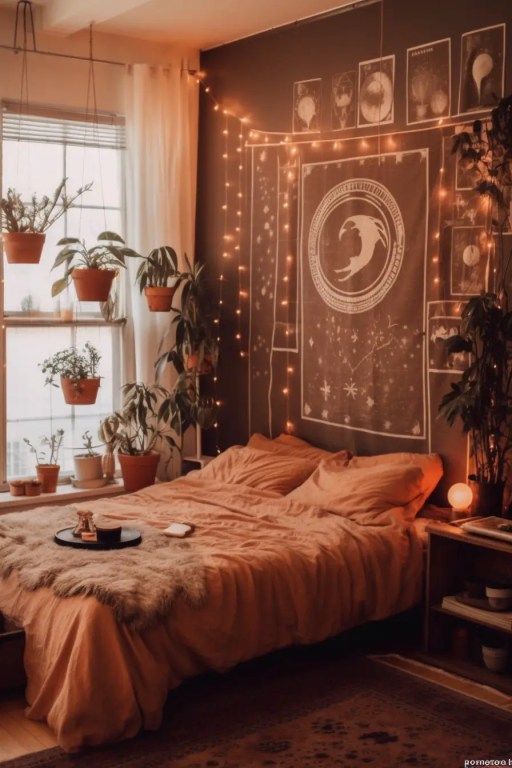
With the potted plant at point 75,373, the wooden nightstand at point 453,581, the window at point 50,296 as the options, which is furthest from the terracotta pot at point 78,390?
the wooden nightstand at point 453,581

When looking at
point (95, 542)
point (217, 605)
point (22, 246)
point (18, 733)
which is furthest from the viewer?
point (22, 246)

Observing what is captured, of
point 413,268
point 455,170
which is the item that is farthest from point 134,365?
point 455,170

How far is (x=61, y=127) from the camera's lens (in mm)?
5789

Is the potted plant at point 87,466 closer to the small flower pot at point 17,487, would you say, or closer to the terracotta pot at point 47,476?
the terracotta pot at point 47,476

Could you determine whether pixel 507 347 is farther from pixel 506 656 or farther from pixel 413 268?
pixel 506 656

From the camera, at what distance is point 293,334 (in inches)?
219

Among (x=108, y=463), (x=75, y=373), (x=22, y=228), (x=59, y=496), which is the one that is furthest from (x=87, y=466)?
(x=22, y=228)

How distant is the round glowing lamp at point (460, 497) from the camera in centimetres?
434

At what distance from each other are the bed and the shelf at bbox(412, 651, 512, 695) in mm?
250

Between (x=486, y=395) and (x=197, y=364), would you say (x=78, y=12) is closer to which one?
(x=197, y=364)

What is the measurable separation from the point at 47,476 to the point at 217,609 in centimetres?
225

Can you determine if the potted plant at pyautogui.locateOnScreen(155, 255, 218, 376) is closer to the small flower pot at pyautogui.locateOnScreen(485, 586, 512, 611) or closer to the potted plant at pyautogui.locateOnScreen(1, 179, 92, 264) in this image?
the potted plant at pyautogui.locateOnScreen(1, 179, 92, 264)

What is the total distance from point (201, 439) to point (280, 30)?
259 centimetres

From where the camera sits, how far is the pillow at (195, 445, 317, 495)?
5074 millimetres
